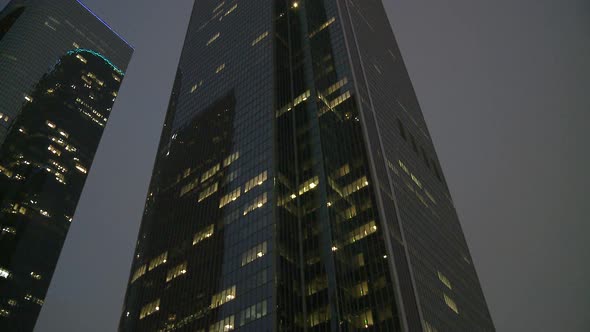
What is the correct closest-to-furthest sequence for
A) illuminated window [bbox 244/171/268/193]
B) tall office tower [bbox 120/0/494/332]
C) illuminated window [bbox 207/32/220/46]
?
1. tall office tower [bbox 120/0/494/332]
2. illuminated window [bbox 244/171/268/193]
3. illuminated window [bbox 207/32/220/46]

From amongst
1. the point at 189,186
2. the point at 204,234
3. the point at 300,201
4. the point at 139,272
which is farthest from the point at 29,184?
the point at 300,201

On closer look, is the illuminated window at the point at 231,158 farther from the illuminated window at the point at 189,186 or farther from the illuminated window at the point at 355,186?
the illuminated window at the point at 355,186

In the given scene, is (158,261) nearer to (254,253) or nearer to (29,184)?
(254,253)

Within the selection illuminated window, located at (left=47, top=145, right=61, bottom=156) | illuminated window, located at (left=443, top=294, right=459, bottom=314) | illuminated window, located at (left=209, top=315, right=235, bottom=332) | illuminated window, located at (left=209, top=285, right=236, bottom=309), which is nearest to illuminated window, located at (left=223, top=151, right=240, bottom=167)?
illuminated window, located at (left=209, top=285, right=236, bottom=309)

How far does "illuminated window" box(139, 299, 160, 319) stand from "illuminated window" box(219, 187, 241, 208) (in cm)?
2260

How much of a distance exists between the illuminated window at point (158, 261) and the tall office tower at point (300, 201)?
1.01ft

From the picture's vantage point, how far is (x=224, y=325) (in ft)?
283

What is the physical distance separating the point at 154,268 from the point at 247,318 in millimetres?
34393

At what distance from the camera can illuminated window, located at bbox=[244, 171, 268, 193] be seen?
340 feet

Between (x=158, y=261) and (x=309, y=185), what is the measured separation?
36.0 meters

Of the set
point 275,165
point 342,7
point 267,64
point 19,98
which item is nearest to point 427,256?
point 275,165

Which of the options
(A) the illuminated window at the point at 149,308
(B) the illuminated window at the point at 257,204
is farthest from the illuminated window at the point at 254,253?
(A) the illuminated window at the point at 149,308

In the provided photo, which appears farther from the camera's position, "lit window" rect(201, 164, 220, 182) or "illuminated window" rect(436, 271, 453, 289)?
"lit window" rect(201, 164, 220, 182)

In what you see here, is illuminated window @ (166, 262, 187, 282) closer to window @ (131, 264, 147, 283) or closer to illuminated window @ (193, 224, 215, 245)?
illuminated window @ (193, 224, 215, 245)
